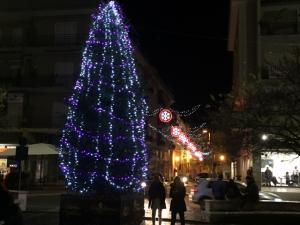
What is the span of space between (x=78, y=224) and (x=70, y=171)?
166 cm

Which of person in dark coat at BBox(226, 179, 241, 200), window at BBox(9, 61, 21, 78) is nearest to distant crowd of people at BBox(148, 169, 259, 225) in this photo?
person in dark coat at BBox(226, 179, 241, 200)

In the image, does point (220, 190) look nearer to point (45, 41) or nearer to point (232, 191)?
point (232, 191)

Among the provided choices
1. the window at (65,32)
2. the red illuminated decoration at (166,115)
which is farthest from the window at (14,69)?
the red illuminated decoration at (166,115)

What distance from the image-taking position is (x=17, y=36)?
45.7 m

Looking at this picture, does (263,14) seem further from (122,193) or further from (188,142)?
(122,193)

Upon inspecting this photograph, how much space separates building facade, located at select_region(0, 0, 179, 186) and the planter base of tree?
27721mm

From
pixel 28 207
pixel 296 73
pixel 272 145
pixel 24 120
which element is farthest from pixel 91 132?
pixel 24 120

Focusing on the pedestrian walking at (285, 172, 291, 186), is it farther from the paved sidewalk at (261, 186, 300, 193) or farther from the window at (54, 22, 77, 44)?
the window at (54, 22, 77, 44)

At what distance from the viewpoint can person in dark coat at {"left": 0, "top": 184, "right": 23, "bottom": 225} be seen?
347 inches

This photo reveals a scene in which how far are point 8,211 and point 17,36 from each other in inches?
1530

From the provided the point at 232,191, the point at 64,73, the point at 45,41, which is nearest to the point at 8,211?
the point at 232,191

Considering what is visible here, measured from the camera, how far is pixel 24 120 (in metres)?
43.8

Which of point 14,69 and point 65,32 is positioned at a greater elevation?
point 65,32

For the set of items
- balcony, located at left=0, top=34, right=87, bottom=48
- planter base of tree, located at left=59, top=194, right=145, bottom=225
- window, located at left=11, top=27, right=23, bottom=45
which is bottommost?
planter base of tree, located at left=59, top=194, right=145, bottom=225
